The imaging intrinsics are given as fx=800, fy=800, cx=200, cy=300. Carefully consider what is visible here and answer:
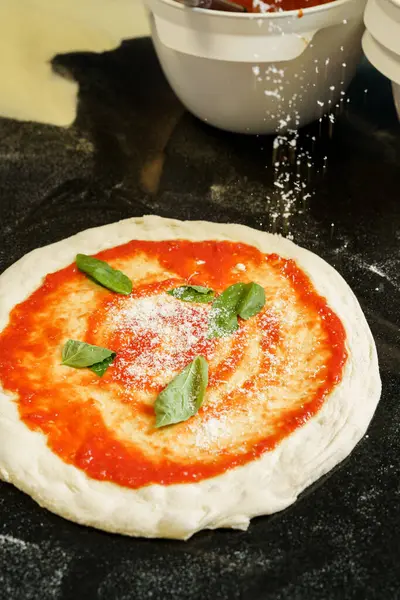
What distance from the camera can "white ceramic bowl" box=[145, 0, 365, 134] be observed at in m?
2.32

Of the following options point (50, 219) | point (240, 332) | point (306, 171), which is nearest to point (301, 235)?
point (306, 171)

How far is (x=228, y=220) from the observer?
2.46 m

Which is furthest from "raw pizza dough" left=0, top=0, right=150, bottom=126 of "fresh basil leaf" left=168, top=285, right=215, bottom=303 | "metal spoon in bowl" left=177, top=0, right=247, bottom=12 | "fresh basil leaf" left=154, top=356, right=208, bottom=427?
"fresh basil leaf" left=154, top=356, right=208, bottom=427

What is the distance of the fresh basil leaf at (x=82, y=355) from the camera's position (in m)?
1.88

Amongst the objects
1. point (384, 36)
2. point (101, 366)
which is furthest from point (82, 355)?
point (384, 36)

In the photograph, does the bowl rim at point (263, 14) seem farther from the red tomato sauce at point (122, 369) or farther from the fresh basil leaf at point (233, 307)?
the fresh basil leaf at point (233, 307)

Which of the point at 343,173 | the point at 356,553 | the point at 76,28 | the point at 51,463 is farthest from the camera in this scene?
the point at 76,28

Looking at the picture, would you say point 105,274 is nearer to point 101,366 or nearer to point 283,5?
point 101,366

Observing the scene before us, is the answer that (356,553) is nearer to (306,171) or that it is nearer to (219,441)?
(219,441)

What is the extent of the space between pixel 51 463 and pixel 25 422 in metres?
0.13

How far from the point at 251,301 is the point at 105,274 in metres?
0.40

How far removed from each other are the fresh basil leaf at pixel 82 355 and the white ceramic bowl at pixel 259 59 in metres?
1.01

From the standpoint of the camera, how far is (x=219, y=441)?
173 cm

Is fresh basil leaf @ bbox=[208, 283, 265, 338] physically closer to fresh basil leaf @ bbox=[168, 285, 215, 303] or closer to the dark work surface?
fresh basil leaf @ bbox=[168, 285, 215, 303]
